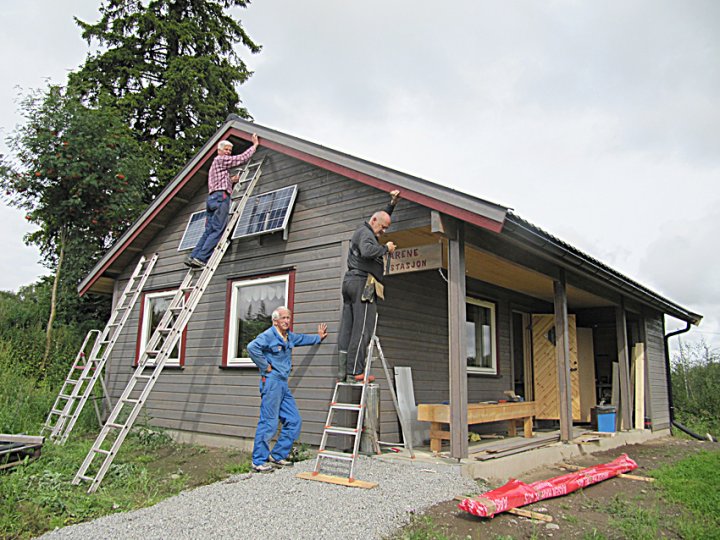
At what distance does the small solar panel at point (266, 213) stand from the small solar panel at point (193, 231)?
120 cm

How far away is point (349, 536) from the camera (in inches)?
162

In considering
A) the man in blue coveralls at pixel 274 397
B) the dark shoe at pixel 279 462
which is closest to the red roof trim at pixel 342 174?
the man in blue coveralls at pixel 274 397

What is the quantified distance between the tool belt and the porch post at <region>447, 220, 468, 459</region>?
83cm

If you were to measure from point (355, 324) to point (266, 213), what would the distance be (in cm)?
273

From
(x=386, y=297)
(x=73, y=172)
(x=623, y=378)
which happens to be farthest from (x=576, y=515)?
(x=73, y=172)

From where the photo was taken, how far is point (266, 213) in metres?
8.23

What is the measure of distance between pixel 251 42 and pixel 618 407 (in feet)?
61.7

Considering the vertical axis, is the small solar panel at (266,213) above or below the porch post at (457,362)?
above

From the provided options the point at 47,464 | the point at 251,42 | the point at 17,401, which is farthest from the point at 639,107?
the point at 251,42

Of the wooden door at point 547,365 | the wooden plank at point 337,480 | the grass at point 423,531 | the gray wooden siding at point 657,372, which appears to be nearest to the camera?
the grass at point 423,531

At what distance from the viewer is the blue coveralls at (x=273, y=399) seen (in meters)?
5.96

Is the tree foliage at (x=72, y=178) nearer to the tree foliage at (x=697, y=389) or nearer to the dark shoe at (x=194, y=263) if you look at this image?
the dark shoe at (x=194, y=263)

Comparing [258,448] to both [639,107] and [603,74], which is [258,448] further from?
[639,107]

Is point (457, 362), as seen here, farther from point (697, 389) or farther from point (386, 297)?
point (697, 389)
